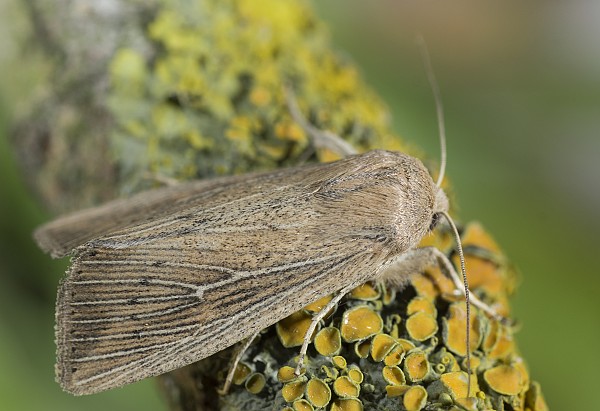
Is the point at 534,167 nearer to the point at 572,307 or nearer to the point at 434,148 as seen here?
the point at 434,148

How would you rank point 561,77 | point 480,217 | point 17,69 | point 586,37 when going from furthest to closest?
1. point 586,37
2. point 561,77
3. point 480,217
4. point 17,69

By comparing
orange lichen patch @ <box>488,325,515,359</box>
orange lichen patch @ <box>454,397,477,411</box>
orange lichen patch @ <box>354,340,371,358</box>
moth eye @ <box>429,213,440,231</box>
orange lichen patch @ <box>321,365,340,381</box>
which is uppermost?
moth eye @ <box>429,213,440,231</box>

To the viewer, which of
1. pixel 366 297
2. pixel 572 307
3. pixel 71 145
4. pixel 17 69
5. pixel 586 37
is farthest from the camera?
pixel 586 37

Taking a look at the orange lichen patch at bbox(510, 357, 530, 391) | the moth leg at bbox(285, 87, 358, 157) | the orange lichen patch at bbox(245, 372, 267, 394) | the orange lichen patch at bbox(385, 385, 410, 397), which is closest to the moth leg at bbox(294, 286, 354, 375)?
the orange lichen patch at bbox(245, 372, 267, 394)

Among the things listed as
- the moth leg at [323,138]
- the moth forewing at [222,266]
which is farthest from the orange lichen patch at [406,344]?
the moth leg at [323,138]

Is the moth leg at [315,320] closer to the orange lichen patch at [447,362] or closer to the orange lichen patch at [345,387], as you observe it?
the orange lichen patch at [345,387]

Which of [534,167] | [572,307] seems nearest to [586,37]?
[534,167]

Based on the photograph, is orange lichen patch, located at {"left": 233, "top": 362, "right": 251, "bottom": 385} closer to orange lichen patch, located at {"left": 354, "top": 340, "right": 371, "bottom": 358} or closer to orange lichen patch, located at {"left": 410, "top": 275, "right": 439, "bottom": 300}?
orange lichen patch, located at {"left": 354, "top": 340, "right": 371, "bottom": 358}
